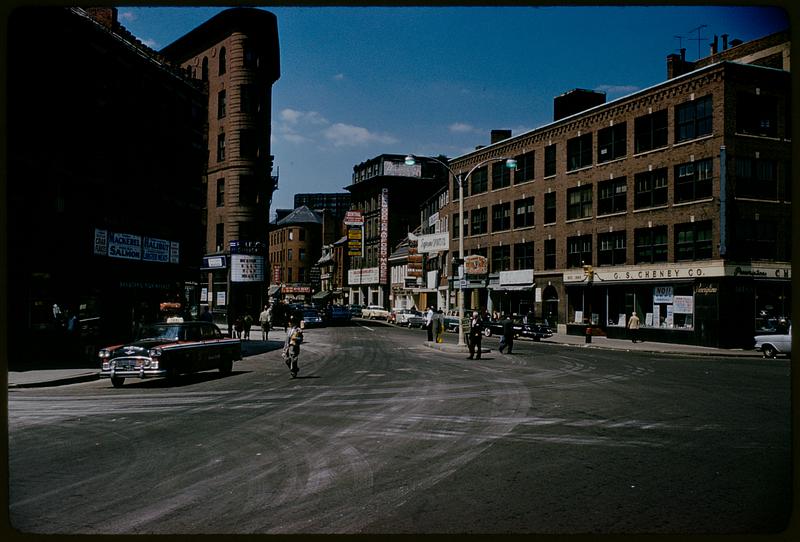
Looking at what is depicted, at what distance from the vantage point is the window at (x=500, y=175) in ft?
177

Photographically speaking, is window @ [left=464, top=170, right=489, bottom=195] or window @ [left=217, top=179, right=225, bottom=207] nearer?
window @ [left=217, top=179, right=225, bottom=207]

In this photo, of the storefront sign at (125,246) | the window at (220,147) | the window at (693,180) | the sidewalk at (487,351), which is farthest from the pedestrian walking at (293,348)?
the window at (220,147)

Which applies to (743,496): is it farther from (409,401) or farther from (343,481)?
(409,401)

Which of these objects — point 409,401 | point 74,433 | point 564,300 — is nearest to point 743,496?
point 409,401

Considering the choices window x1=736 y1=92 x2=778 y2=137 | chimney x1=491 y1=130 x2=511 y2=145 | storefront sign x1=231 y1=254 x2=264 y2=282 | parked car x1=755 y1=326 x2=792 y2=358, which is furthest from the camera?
chimney x1=491 y1=130 x2=511 y2=145

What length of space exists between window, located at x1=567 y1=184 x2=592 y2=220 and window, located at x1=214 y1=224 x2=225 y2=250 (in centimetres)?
2481

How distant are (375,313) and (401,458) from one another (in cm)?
6502

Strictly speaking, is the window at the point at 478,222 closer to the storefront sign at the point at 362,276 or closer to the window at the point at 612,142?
the window at the point at 612,142

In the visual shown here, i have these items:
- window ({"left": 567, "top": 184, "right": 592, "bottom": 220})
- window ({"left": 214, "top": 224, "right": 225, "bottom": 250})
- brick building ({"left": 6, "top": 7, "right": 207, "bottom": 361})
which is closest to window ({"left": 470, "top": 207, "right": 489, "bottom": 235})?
window ({"left": 567, "top": 184, "right": 592, "bottom": 220})

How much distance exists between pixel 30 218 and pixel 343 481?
51.9 ft

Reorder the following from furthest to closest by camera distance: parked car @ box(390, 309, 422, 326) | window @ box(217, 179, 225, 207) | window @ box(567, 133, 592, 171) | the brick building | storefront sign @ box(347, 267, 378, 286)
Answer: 1. storefront sign @ box(347, 267, 378, 286)
2. parked car @ box(390, 309, 422, 326)
3. window @ box(217, 179, 225, 207)
4. window @ box(567, 133, 592, 171)
5. the brick building

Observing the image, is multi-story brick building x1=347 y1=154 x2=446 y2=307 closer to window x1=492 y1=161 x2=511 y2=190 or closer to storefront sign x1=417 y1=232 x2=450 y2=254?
storefront sign x1=417 y1=232 x2=450 y2=254

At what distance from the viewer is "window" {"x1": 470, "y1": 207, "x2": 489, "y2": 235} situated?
187 feet

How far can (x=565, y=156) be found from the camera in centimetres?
4719
